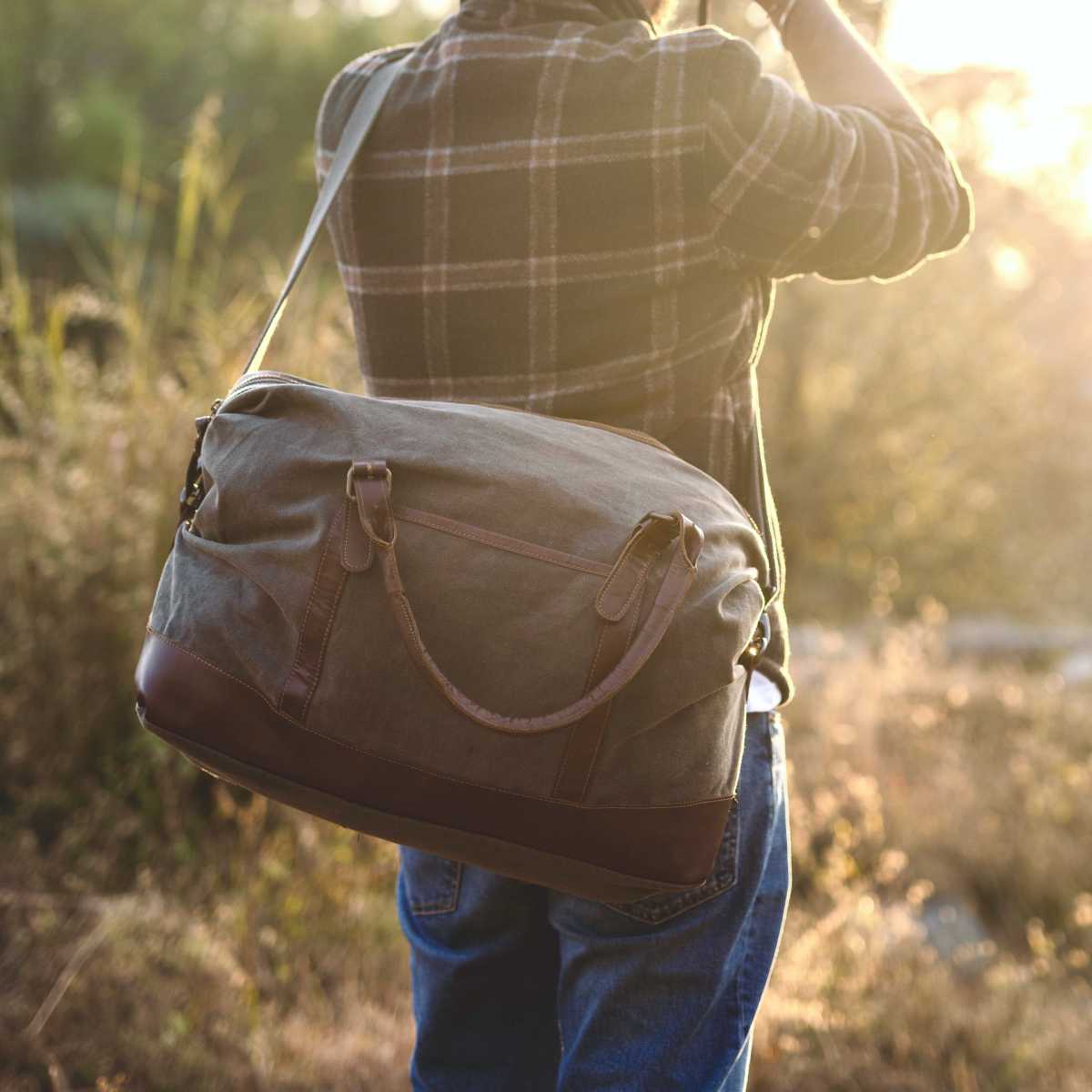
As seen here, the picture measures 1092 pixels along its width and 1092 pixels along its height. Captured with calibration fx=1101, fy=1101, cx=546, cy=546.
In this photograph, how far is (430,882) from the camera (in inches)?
55.9

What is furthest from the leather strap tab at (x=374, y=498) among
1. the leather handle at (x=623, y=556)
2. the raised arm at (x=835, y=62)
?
the raised arm at (x=835, y=62)

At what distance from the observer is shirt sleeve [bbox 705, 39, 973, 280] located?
1132 mm

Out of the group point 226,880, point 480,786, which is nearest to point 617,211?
point 480,786

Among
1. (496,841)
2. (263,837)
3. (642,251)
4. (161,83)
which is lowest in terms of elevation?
(161,83)

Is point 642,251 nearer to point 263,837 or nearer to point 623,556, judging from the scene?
point 623,556

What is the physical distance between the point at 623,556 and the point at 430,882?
0.62 m

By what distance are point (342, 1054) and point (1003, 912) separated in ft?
7.54

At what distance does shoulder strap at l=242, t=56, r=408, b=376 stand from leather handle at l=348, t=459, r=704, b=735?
340mm

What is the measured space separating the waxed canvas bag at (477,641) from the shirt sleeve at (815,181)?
0.92 ft

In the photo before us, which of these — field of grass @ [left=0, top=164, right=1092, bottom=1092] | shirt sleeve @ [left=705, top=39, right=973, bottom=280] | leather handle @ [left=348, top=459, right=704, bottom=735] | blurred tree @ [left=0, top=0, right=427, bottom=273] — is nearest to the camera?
leather handle @ [left=348, top=459, right=704, bottom=735]

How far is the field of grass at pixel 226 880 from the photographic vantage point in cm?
230

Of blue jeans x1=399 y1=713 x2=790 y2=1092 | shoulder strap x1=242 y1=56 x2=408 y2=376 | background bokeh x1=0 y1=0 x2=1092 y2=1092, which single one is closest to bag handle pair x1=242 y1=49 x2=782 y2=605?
shoulder strap x1=242 y1=56 x2=408 y2=376

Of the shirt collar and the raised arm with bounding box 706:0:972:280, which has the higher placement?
the shirt collar

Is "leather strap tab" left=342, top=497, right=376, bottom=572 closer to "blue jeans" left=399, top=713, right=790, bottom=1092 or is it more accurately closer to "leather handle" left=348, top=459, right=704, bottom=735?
"leather handle" left=348, top=459, right=704, bottom=735
